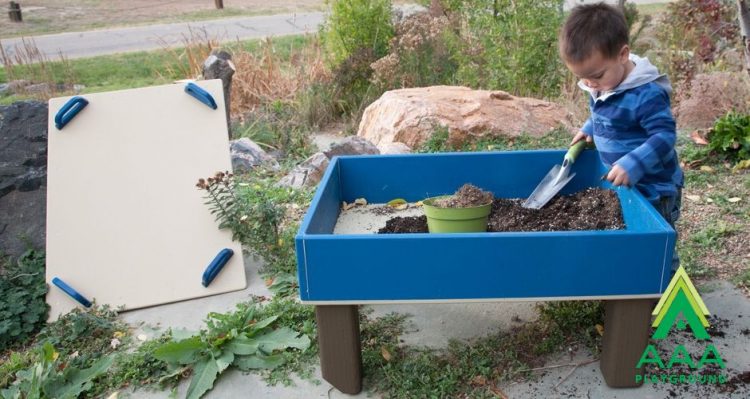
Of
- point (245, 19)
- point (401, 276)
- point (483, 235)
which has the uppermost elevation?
point (483, 235)

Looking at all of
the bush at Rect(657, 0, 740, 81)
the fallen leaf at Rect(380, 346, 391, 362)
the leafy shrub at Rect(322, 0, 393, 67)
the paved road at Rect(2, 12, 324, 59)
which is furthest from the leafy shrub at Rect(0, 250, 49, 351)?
the paved road at Rect(2, 12, 324, 59)

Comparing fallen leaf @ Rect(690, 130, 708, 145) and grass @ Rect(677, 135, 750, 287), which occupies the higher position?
fallen leaf @ Rect(690, 130, 708, 145)

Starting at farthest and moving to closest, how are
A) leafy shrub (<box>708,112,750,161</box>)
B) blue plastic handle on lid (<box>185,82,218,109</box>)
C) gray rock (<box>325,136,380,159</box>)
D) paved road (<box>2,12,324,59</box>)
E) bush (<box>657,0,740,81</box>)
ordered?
paved road (<box>2,12,324,59</box>) < bush (<box>657,0,740,81</box>) < gray rock (<box>325,136,380,159</box>) < leafy shrub (<box>708,112,750,161</box>) < blue plastic handle on lid (<box>185,82,218,109</box>)

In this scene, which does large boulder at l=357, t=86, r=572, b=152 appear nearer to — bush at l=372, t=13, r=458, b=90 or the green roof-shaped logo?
bush at l=372, t=13, r=458, b=90

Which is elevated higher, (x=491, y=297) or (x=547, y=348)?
(x=491, y=297)

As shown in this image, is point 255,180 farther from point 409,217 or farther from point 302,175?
point 409,217

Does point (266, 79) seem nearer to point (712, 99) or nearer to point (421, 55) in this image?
point (421, 55)

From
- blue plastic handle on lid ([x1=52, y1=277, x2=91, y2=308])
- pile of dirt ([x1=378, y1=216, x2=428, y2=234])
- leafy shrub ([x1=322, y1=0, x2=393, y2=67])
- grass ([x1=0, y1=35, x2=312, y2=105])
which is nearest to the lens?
pile of dirt ([x1=378, y1=216, x2=428, y2=234])

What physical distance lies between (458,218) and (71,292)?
76.8 inches

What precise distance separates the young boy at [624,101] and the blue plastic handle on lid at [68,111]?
8.01ft

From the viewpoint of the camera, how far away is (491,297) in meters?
2.16

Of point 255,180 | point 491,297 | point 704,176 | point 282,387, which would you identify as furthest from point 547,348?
point 255,180

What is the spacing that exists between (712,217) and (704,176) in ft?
2.31

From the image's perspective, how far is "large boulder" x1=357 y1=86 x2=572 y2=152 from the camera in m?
5.30
